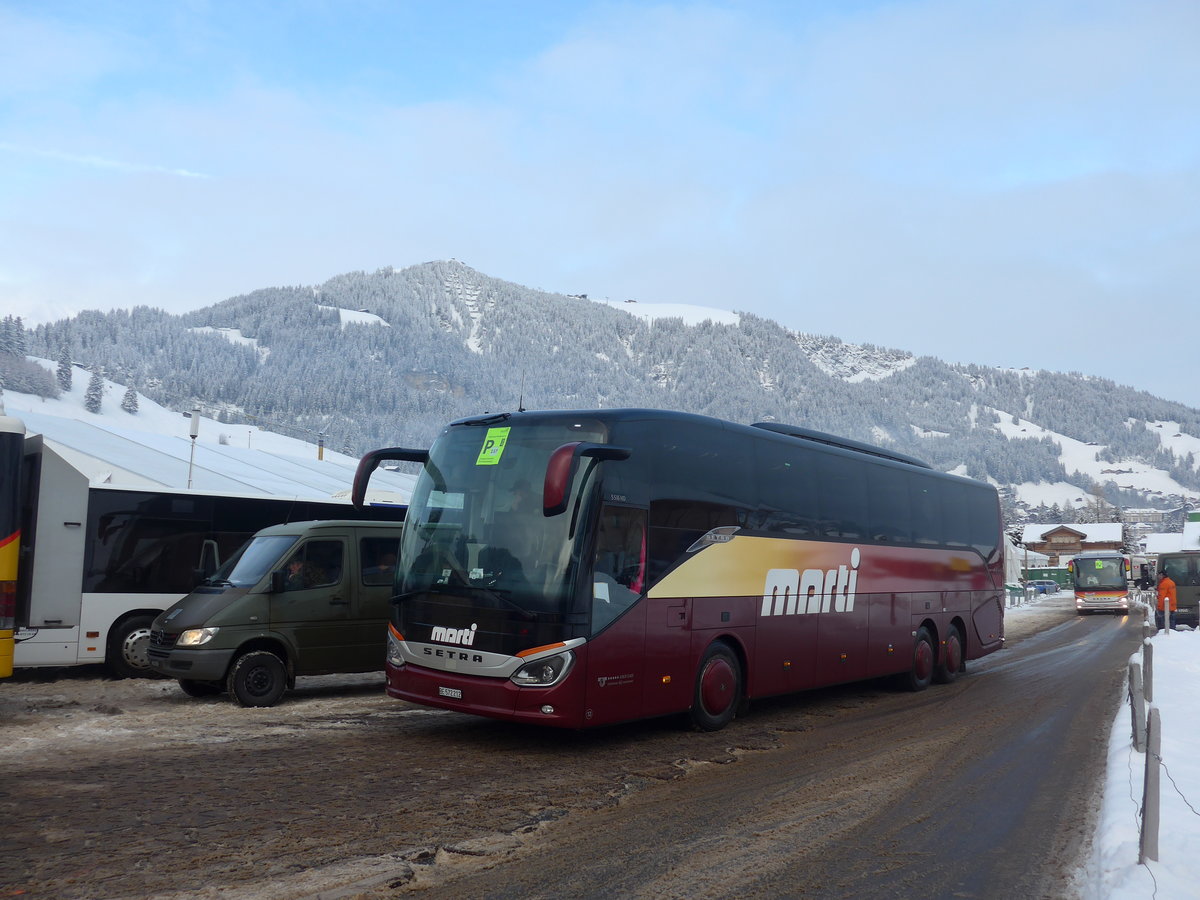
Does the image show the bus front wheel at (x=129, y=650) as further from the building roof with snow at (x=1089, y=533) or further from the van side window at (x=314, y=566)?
the building roof with snow at (x=1089, y=533)

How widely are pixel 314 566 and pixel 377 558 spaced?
930 millimetres

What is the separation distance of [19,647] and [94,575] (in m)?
1.38

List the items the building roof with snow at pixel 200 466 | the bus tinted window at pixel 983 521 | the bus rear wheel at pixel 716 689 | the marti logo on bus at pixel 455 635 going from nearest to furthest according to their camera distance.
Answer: the marti logo on bus at pixel 455 635 < the bus rear wheel at pixel 716 689 < the bus tinted window at pixel 983 521 < the building roof with snow at pixel 200 466

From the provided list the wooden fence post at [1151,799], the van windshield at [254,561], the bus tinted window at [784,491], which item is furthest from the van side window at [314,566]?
the wooden fence post at [1151,799]

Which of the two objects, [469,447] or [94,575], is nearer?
[469,447]

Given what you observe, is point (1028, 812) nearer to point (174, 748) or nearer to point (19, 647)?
point (174, 748)

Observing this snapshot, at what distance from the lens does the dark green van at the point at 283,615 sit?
36.8 feet

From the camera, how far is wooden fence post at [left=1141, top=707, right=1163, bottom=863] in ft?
17.6

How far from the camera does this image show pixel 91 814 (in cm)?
647

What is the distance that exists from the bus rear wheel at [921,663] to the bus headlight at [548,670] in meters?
8.10

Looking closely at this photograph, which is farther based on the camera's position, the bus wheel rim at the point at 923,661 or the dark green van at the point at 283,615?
→ the bus wheel rim at the point at 923,661

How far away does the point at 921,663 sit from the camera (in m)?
15.1

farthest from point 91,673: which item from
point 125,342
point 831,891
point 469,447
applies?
point 125,342

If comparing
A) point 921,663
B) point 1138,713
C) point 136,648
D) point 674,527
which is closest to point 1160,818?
point 1138,713
